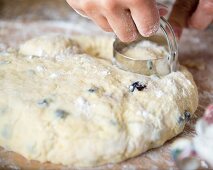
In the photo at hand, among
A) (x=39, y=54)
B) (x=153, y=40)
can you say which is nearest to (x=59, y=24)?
(x=39, y=54)

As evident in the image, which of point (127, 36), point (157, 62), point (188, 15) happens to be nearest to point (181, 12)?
point (188, 15)

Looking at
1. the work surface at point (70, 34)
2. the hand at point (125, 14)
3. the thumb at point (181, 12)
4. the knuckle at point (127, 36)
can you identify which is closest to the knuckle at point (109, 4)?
the hand at point (125, 14)

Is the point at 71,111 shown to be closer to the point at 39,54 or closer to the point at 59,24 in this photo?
the point at 39,54

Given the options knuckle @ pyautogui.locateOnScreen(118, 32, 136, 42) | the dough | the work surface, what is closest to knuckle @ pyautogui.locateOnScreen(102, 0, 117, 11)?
knuckle @ pyautogui.locateOnScreen(118, 32, 136, 42)

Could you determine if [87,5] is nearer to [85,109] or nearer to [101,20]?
[101,20]

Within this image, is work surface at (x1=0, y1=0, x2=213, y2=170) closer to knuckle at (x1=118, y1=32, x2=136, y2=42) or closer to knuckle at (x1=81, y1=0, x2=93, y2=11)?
knuckle at (x1=118, y1=32, x2=136, y2=42)

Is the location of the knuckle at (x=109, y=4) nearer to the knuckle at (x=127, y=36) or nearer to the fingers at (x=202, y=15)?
the knuckle at (x=127, y=36)
